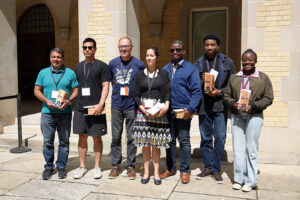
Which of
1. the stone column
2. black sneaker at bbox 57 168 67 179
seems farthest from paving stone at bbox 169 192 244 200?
the stone column

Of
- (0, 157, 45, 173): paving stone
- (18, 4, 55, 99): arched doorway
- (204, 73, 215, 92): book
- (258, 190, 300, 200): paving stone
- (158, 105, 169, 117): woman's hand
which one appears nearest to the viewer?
(258, 190, 300, 200): paving stone

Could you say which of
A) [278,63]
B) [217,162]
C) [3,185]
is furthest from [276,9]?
[3,185]

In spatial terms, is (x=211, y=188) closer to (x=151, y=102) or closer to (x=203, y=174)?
(x=203, y=174)

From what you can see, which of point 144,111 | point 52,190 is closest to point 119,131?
point 144,111

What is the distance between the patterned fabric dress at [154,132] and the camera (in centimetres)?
426

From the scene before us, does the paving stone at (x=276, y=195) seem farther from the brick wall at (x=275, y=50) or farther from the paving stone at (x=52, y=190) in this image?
the paving stone at (x=52, y=190)

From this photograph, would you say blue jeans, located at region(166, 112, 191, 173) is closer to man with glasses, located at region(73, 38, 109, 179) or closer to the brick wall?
man with glasses, located at region(73, 38, 109, 179)

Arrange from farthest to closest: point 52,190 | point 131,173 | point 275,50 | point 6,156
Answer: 1. point 6,156
2. point 275,50
3. point 131,173
4. point 52,190

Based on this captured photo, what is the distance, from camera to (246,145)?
4156 millimetres

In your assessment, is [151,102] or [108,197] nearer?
[108,197]

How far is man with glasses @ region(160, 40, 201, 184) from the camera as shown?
4.30 m

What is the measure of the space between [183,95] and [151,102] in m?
0.45

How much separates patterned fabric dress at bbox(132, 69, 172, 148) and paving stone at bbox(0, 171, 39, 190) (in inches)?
68.6

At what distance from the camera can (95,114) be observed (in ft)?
14.7
